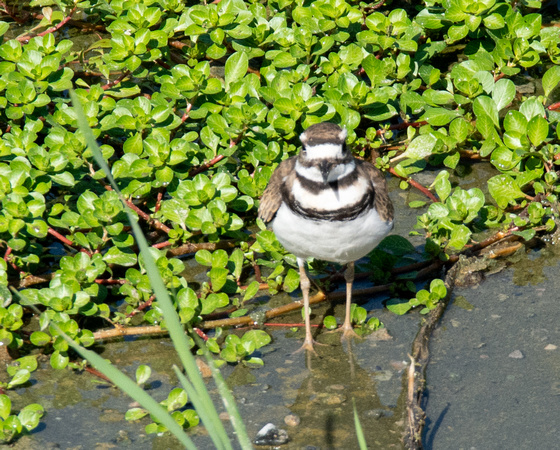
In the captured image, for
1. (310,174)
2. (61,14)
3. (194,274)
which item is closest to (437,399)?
(310,174)

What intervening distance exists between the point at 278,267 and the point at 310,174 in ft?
3.51

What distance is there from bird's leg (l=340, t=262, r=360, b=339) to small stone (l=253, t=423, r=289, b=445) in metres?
1.06

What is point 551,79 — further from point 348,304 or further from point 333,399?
point 333,399

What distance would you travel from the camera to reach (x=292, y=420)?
169 inches

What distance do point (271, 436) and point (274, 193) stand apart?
159 centimetres

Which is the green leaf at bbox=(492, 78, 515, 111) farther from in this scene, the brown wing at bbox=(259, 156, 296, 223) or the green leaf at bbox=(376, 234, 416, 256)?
the brown wing at bbox=(259, 156, 296, 223)

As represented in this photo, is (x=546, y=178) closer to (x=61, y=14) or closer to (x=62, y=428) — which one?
(x=62, y=428)

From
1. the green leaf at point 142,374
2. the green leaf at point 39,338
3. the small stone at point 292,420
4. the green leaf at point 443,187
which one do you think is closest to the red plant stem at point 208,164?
the green leaf at point 443,187

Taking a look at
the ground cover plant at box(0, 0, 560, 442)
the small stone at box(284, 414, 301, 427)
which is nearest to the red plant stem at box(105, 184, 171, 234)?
the ground cover plant at box(0, 0, 560, 442)

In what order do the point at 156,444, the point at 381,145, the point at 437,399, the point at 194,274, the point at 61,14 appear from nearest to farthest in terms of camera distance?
the point at 156,444
the point at 437,399
the point at 194,274
the point at 381,145
the point at 61,14

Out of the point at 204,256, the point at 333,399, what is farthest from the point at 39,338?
the point at 333,399

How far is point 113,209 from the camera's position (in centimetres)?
506

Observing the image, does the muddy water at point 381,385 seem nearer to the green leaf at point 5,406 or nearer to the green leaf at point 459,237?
the green leaf at point 5,406

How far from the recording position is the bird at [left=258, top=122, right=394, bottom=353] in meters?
4.42
